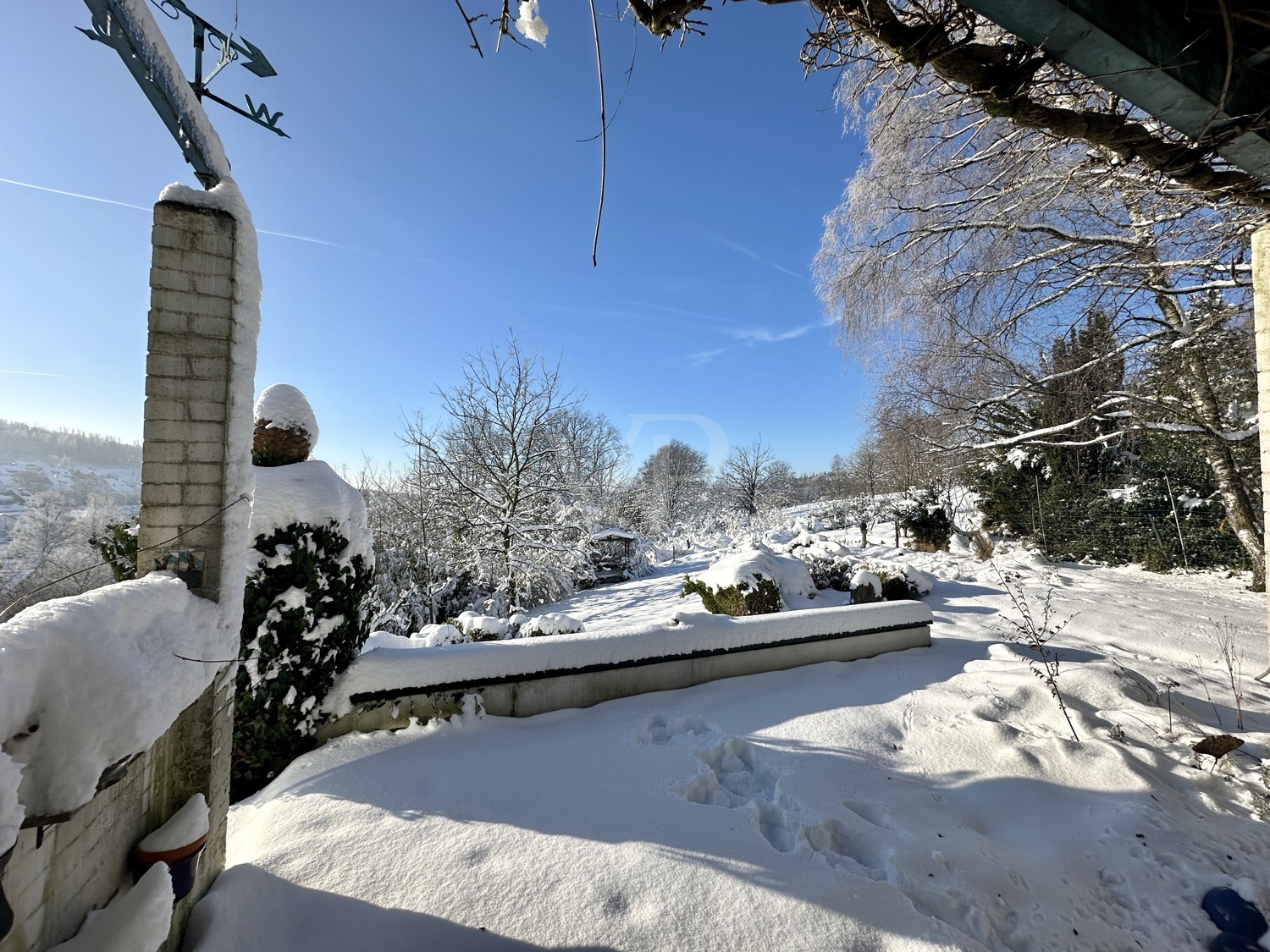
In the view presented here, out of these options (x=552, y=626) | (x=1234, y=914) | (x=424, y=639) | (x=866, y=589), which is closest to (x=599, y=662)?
(x=552, y=626)

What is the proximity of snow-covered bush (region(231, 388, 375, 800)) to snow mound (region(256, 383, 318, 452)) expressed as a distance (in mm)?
15

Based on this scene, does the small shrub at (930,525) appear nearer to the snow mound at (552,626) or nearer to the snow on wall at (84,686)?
the snow mound at (552,626)

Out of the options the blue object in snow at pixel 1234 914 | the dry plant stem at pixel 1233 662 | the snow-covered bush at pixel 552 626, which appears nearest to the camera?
the blue object in snow at pixel 1234 914

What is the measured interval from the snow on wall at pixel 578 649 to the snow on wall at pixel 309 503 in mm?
771

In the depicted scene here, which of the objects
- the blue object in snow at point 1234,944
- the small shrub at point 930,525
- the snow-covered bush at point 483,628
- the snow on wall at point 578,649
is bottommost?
the blue object in snow at point 1234,944

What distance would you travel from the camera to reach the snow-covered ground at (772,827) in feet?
5.53

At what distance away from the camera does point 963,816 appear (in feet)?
7.90

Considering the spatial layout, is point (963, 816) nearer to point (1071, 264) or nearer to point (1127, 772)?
point (1127, 772)

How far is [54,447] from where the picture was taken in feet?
16.2

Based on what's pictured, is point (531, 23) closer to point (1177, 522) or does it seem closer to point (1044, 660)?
point (1044, 660)

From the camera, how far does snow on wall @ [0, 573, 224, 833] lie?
95 centimetres

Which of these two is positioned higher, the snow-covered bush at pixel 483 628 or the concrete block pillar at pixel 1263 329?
the concrete block pillar at pixel 1263 329

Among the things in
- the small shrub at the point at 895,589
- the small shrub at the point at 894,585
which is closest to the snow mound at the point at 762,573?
the small shrub at the point at 894,585

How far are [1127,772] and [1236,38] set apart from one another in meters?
3.38
